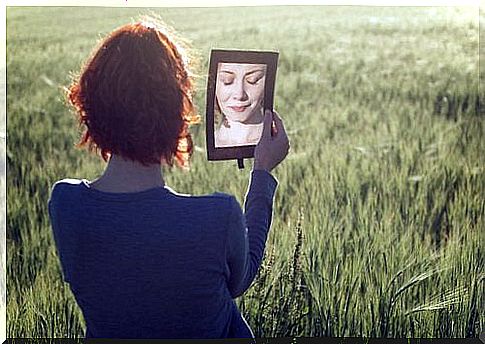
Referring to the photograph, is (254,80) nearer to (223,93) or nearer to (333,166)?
(223,93)

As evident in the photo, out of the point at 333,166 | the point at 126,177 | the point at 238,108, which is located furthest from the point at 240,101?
the point at 126,177

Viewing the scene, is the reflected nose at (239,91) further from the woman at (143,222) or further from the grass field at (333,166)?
the woman at (143,222)

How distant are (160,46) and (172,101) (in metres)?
0.22

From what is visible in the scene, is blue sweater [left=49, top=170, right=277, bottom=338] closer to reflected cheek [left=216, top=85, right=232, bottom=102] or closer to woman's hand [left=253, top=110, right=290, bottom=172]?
woman's hand [left=253, top=110, right=290, bottom=172]

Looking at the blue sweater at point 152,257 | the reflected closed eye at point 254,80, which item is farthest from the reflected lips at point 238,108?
the blue sweater at point 152,257

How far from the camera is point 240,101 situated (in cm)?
454

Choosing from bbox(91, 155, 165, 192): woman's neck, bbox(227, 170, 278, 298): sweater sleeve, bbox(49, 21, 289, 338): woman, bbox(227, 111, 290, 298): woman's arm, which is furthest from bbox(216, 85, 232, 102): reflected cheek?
bbox(91, 155, 165, 192): woman's neck

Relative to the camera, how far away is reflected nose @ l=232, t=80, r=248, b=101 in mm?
4504

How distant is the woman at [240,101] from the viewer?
4.53 m

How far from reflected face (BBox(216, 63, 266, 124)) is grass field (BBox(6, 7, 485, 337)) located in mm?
341

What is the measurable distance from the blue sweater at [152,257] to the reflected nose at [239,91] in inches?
35.9

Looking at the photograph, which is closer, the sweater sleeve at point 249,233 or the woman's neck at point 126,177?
the sweater sleeve at point 249,233

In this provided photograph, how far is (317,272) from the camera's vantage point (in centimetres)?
496
